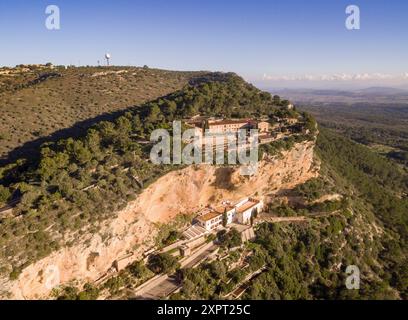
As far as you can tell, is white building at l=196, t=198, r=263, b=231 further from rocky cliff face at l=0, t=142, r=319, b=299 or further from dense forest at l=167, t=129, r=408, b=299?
dense forest at l=167, t=129, r=408, b=299

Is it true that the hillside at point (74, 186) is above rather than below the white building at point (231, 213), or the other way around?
above

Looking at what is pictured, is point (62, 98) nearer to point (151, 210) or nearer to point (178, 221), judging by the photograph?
point (151, 210)

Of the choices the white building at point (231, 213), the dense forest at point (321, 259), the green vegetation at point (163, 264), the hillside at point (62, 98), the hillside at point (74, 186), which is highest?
the hillside at point (62, 98)

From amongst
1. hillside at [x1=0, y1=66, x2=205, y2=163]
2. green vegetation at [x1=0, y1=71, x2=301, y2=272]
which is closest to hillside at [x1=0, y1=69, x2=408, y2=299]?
green vegetation at [x1=0, y1=71, x2=301, y2=272]

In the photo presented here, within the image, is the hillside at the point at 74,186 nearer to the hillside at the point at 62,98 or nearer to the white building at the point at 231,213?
the white building at the point at 231,213

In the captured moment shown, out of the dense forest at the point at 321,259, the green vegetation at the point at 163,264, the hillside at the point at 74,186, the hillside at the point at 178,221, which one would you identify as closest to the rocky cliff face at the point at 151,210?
the hillside at the point at 178,221

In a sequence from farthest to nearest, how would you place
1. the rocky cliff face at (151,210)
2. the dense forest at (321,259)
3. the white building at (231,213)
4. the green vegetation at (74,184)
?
1. the white building at (231,213)
2. the dense forest at (321,259)
3. the green vegetation at (74,184)
4. the rocky cliff face at (151,210)

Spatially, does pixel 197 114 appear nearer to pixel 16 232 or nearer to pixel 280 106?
pixel 280 106
